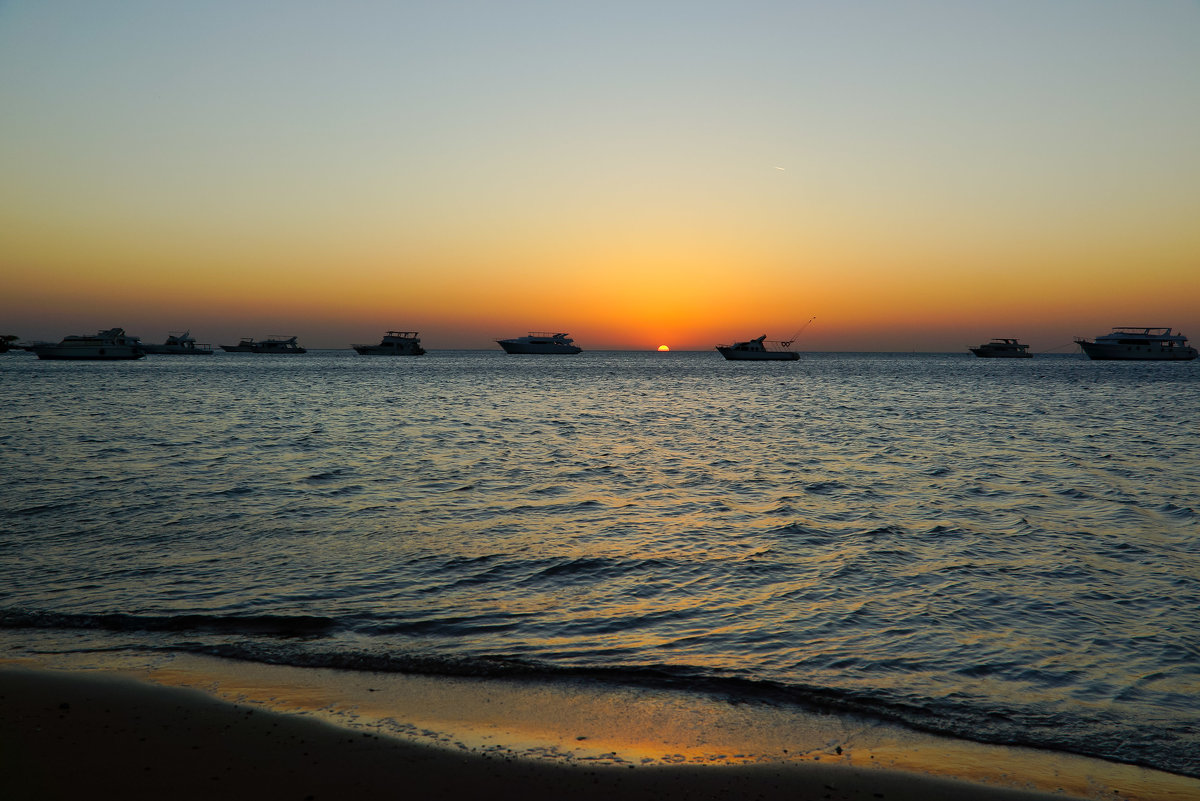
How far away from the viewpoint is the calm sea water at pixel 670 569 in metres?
8.59

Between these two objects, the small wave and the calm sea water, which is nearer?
the calm sea water

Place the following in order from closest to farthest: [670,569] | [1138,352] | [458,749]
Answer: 1. [458,749]
2. [670,569]
3. [1138,352]

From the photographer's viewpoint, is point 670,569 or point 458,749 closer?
point 458,749

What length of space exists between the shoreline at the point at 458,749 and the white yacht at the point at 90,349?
180 m

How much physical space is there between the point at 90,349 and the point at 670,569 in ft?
603

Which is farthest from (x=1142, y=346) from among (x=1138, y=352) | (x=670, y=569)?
(x=670, y=569)

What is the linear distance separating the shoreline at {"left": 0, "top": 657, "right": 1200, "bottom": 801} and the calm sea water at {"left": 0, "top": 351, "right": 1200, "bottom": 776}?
66 centimetres

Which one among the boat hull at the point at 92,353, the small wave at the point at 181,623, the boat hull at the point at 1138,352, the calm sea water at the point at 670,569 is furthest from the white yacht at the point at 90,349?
the boat hull at the point at 1138,352

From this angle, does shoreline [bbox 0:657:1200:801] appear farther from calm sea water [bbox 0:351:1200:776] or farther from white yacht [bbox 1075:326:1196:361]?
white yacht [bbox 1075:326:1196:361]

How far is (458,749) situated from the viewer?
6391 millimetres

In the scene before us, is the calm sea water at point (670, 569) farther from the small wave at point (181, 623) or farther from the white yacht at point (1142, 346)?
the white yacht at point (1142, 346)

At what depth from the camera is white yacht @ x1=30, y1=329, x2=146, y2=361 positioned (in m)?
156

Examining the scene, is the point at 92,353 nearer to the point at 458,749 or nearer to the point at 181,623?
the point at 181,623

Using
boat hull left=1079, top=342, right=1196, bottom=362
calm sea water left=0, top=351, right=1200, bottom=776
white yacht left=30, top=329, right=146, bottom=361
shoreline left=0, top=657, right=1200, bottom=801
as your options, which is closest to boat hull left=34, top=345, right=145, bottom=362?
white yacht left=30, top=329, right=146, bottom=361
